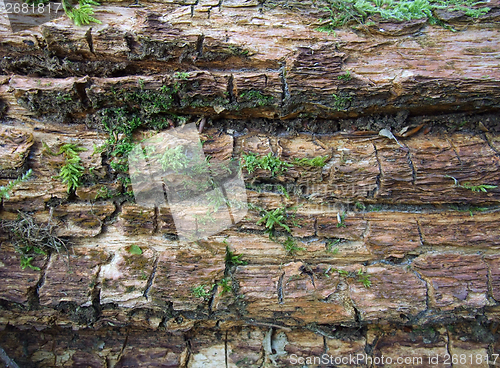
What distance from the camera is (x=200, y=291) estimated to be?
8.58 feet

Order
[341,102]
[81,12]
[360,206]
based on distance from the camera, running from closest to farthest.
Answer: [81,12] → [341,102] → [360,206]

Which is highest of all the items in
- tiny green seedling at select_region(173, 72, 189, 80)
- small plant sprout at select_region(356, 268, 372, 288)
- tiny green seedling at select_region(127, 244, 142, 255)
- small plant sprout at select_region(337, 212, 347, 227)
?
tiny green seedling at select_region(173, 72, 189, 80)

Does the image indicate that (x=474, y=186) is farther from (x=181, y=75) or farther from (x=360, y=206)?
(x=181, y=75)

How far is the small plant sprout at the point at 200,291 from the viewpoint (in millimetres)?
2615

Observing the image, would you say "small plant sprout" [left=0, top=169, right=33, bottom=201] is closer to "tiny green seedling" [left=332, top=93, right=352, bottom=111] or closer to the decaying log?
the decaying log

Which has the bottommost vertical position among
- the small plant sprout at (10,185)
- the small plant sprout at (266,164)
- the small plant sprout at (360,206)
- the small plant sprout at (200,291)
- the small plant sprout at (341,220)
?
the small plant sprout at (200,291)

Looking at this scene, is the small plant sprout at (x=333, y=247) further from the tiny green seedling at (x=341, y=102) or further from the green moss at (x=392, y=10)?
the green moss at (x=392, y=10)

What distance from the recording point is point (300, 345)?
114 inches

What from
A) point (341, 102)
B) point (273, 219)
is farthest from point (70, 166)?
point (341, 102)

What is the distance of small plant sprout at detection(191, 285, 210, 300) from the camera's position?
2.62 meters

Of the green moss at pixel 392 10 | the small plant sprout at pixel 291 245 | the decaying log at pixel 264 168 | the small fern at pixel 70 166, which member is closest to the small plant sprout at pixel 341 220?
the decaying log at pixel 264 168

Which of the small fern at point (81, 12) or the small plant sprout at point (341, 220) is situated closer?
the small fern at point (81, 12)

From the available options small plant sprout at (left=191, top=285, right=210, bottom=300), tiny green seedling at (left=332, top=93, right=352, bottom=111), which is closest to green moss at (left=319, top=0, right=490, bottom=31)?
tiny green seedling at (left=332, top=93, right=352, bottom=111)

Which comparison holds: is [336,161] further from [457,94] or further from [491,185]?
[491,185]
